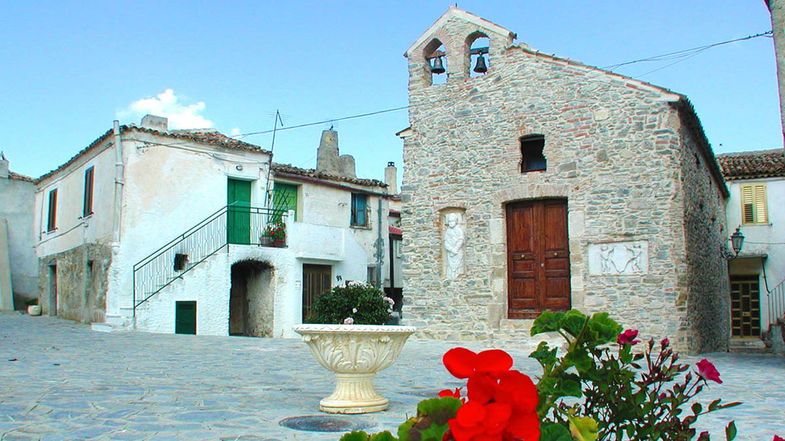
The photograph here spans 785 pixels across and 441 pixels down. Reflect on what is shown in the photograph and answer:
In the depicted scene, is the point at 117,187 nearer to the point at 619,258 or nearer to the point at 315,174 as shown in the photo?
the point at 315,174

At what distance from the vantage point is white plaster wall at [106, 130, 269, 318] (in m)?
16.6

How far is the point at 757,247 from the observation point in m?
19.7

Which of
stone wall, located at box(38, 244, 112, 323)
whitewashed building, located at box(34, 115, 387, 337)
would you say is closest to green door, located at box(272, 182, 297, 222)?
whitewashed building, located at box(34, 115, 387, 337)

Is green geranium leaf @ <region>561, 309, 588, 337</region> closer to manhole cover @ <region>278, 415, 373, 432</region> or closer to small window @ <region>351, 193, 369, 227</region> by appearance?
manhole cover @ <region>278, 415, 373, 432</region>

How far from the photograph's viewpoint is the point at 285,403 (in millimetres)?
6293

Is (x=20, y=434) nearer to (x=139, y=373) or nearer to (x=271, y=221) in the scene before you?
(x=139, y=373)

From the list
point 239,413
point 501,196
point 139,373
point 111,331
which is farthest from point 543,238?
point 111,331

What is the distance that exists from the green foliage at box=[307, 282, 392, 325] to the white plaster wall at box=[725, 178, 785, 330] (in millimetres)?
10584

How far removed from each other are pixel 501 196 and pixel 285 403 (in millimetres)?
7919

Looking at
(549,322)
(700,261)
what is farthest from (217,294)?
(549,322)

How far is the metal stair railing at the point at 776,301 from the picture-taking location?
19.3 m

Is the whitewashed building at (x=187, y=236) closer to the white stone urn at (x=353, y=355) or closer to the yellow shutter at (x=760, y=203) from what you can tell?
the white stone urn at (x=353, y=355)

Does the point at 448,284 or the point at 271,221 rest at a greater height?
the point at 271,221

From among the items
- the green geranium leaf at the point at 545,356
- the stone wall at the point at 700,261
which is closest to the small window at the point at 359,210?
the stone wall at the point at 700,261
